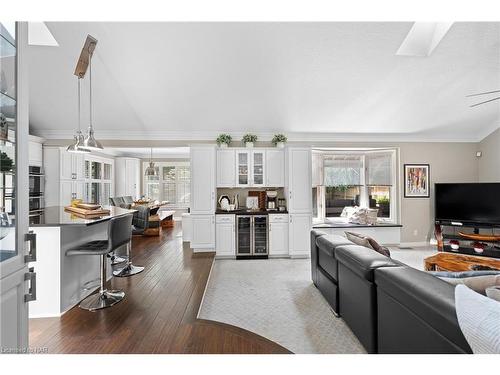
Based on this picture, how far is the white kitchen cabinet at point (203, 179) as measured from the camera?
484 cm

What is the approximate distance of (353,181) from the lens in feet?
19.4

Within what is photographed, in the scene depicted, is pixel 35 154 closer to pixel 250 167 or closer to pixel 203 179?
pixel 203 179

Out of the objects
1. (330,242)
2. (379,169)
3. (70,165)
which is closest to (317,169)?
(379,169)

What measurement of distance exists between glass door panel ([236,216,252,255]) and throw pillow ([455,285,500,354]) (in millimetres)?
3880

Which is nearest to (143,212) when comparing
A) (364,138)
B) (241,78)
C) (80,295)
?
(80,295)

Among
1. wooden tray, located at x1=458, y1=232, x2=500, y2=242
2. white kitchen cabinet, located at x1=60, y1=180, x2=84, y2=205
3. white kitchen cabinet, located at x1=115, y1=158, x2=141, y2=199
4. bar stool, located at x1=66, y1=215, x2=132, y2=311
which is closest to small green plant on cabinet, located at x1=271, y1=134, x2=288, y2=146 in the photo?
bar stool, located at x1=66, y1=215, x2=132, y2=311

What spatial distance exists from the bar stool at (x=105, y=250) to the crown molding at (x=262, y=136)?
294cm

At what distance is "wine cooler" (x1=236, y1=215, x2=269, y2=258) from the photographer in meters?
4.88

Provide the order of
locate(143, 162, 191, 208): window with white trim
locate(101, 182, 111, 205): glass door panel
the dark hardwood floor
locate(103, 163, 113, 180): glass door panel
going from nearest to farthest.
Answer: the dark hardwood floor
locate(101, 182, 111, 205): glass door panel
locate(103, 163, 113, 180): glass door panel
locate(143, 162, 191, 208): window with white trim

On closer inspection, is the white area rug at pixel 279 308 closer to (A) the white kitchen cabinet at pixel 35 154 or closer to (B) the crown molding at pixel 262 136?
(B) the crown molding at pixel 262 136

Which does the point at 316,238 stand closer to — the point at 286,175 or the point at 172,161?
the point at 286,175

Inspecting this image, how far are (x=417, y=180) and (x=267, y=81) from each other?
4.01 meters

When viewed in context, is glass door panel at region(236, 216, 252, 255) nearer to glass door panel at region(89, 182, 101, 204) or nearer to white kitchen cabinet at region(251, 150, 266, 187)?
white kitchen cabinet at region(251, 150, 266, 187)
